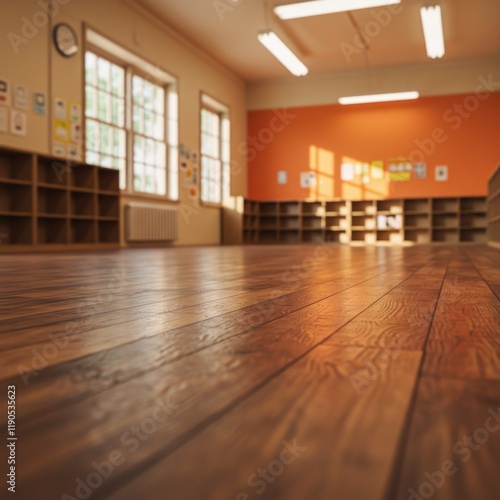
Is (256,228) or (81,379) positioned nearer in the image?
(81,379)

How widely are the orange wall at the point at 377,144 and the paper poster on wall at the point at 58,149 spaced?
6110 mm

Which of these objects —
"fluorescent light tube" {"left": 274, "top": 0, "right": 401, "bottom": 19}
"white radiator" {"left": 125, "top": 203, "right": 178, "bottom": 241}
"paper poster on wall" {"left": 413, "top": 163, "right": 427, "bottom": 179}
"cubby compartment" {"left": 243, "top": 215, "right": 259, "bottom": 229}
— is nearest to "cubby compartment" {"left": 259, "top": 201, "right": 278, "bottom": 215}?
"cubby compartment" {"left": 243, "top": 215, "right": 259, "bottom": 229}

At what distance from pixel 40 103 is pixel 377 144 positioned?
7.15 m

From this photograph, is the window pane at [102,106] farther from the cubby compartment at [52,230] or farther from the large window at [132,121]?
the cubby compartment at [52,230]

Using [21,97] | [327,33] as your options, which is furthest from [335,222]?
[21,97]

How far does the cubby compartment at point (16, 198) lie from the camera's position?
5.82 m

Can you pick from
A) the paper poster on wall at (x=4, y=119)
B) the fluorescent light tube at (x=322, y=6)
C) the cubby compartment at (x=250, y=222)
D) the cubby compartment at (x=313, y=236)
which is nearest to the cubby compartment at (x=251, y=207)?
the cubby compartment at (x=250, y=222)

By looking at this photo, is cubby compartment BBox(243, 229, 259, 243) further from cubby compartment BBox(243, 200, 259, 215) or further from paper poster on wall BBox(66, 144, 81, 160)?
paper poster on wall BBox(66, 144, 81, 160)

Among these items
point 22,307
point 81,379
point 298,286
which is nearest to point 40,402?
point 81,379

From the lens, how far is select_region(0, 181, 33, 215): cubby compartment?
582 cm

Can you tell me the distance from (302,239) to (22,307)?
10.8 meters

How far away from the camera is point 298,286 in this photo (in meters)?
1.75

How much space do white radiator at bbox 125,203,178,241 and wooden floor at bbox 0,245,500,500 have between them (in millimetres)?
7039

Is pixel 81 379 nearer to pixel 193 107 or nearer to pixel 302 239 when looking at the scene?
pixel 193 107
